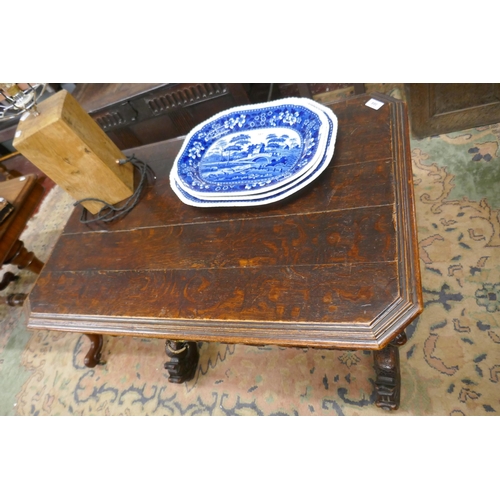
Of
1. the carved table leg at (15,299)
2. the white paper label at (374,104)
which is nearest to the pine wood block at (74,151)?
the white paper label at (374,104)

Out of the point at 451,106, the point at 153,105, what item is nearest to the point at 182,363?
the point at 153,105

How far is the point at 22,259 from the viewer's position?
1.65 metres

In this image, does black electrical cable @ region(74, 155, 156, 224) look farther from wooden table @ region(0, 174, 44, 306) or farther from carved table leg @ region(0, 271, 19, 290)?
carved table leg @ region(0, 271, 19, 290)

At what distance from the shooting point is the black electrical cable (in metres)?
1.07

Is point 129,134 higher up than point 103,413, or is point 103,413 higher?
point 129,134

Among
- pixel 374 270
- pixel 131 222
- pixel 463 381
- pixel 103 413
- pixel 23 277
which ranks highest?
pixel 131 222

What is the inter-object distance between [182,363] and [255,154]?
0.73 meters

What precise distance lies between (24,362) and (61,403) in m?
0.33

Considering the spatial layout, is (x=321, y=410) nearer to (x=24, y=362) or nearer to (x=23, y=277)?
(x=24, y=362)

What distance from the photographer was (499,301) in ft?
3.37

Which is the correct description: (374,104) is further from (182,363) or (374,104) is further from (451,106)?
(182,363)

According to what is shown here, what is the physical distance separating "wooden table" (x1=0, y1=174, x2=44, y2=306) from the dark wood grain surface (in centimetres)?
57

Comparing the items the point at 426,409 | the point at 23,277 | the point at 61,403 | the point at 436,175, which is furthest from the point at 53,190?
the point at 426,409

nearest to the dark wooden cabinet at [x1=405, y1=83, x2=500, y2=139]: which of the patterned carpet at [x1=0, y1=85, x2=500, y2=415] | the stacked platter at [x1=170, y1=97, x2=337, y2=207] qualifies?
the patterned carpet at [x1=0, y1=85, x2=500, y2=415]
